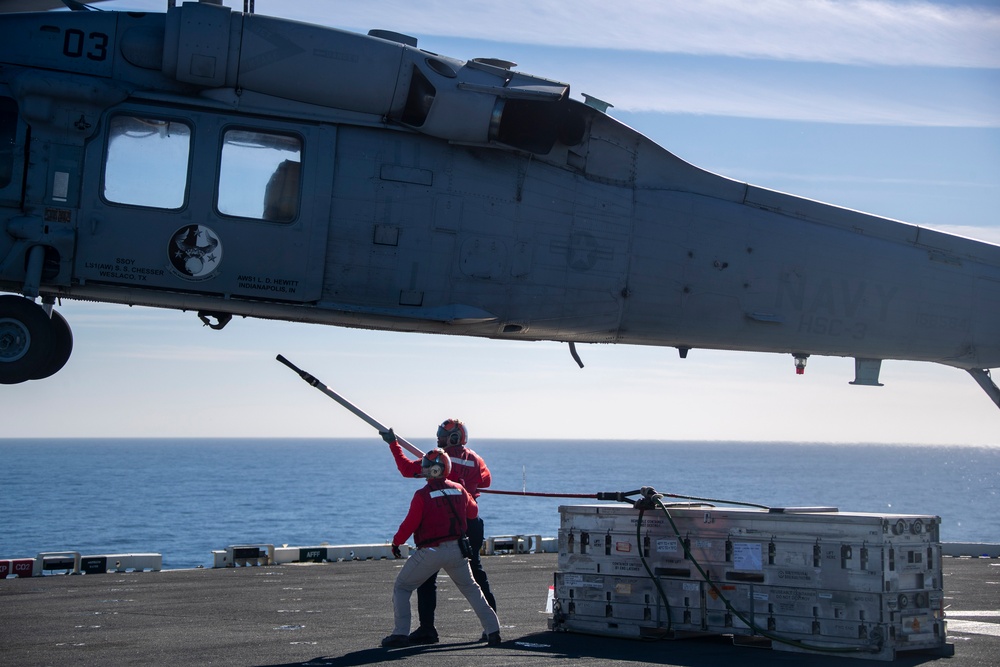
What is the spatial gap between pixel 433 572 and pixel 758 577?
290 cm

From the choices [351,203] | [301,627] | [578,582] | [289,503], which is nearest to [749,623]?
[578,582]

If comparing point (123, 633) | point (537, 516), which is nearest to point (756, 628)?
point (123, 633)

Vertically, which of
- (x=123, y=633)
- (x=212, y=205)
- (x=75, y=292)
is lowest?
(x=123, y=633)

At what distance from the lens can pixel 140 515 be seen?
9481 cm

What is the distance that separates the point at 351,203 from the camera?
32.5 ft

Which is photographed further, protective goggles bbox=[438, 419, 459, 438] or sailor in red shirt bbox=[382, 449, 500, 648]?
protective goggles bbox=[438, 419, 459, 438]

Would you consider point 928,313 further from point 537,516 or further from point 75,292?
point 537,516

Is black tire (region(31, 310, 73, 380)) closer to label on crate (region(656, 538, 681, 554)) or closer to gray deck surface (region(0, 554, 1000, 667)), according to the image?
gray deck surface (region(0, 554, 1000, 667))

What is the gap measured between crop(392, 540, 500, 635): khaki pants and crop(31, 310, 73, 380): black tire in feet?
12.3

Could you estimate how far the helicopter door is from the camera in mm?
9562

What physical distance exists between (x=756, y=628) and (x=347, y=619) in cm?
432

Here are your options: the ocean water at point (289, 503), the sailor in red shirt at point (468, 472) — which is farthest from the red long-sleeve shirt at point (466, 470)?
the ocean water at point (289, 503)

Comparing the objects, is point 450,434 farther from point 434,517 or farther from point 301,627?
point 301,627

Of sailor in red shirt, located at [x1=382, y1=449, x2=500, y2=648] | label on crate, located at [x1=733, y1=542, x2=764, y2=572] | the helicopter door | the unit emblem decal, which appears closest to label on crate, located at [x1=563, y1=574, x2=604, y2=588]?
sailor in red shirt, located at [x1=382, y1=449, x2=500, y2=648]
